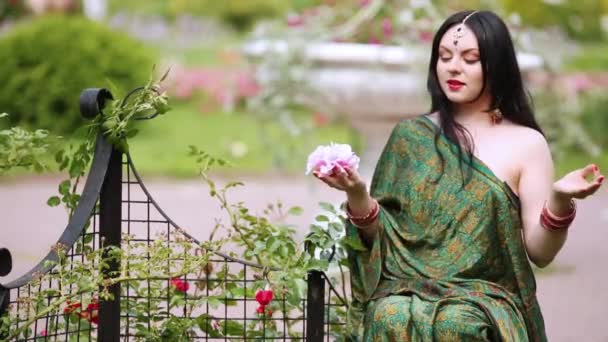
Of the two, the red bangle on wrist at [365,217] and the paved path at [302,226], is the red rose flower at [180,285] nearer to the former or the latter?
the red bangle on wrist at [365,217]

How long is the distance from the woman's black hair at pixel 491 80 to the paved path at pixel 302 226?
6.47ft

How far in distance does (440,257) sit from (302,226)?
4476mm

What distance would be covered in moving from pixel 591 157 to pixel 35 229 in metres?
5.44

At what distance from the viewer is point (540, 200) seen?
321 cm

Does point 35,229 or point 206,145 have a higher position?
point 206,145

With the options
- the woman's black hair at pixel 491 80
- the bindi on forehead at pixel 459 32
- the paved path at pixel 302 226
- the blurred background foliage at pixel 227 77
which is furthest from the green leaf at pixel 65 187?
the blurred background foliage at pixel 227 77

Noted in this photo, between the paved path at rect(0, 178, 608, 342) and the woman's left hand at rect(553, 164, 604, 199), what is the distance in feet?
7.43

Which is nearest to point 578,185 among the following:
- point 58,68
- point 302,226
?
point 302,226

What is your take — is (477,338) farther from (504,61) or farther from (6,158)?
(6,158)

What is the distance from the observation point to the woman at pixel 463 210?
3146 millimetres

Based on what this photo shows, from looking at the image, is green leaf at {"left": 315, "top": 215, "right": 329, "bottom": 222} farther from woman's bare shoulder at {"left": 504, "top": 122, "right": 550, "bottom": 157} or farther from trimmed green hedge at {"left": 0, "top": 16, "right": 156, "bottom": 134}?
trimmed green hedge at {"left": 0, "top": 16, "right": 156, "bottom": 134}

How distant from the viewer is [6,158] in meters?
3.28

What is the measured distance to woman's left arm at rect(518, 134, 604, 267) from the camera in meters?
3.06

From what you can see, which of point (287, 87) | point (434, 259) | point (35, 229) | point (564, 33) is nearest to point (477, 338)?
point (434, 259)
